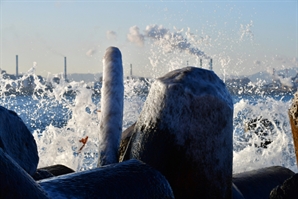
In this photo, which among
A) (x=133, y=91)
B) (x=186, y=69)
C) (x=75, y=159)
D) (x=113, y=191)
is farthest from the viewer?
(x=133, y=91)

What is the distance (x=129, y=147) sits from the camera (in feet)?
18.2

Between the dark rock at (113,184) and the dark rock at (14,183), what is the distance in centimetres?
27

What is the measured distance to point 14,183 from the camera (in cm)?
309

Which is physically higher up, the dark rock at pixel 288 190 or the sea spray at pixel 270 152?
the dark rock at pixel 288 190

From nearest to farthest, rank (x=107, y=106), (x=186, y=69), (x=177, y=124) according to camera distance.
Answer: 1. (x=177, y=124)
2. (x=186, y=69)
3. (x=107, y=106)

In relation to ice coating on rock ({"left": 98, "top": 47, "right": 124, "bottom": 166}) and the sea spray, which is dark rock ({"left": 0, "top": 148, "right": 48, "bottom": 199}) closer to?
ice coating on rock ({"left": 98, "top": 47, "right": 124, "bottom": 166})

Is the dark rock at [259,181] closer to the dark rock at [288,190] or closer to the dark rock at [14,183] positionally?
the dark rock at [288,190]

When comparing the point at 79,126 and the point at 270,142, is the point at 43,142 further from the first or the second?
the point at 270,142

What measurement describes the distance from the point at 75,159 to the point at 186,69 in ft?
18.2

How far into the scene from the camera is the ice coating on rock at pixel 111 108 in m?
5.94

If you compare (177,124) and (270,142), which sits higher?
(177,124)

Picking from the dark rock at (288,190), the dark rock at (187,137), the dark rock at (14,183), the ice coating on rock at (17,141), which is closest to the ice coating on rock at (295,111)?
the dark rock at (187,137)

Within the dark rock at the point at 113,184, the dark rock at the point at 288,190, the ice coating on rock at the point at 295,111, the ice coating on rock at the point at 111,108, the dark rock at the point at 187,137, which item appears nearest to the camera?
the dark rock at the point at 113,184

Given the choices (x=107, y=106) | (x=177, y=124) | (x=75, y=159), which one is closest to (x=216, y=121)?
(x=177, y=124)
